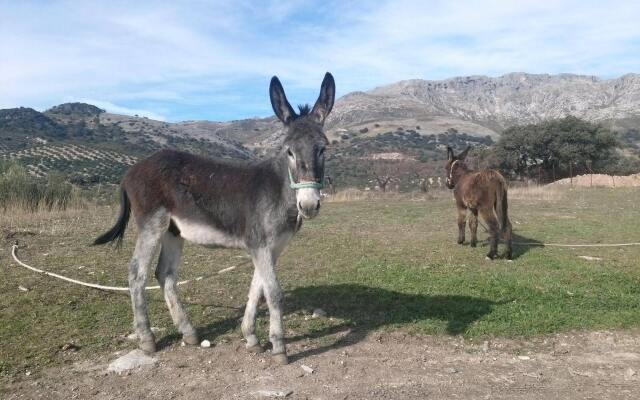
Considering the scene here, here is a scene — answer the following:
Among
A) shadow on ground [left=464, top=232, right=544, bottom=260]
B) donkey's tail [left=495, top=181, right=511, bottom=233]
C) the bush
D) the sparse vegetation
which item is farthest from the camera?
the sparse vegetation

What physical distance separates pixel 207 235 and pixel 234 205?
47 centimetres

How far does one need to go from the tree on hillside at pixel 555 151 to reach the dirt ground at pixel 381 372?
39.7 metres

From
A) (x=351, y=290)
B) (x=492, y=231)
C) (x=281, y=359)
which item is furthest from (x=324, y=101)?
(x=492, y=231)

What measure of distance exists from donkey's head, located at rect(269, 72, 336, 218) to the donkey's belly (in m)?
0.98

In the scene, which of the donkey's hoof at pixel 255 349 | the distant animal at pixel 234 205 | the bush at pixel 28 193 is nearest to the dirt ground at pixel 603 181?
the bush at pixel 28 193

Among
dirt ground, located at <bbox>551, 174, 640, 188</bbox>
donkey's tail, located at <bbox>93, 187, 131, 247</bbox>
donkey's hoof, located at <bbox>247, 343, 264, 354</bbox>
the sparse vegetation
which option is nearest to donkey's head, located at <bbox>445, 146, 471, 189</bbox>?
donkey's hoof, located at <bbox>247, 343, 264, 354</bbox>

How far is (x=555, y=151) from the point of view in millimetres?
42344

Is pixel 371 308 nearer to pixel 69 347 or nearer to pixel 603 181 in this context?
pixel 69 347

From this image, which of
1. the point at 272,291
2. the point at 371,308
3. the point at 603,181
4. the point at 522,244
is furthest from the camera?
the point at 603,181

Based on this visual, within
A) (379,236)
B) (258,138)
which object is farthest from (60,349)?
(258,138)

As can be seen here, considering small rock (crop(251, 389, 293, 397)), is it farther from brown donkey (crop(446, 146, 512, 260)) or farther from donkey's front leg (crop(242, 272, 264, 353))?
brown donkey (crop(446, 146, 512, 260))

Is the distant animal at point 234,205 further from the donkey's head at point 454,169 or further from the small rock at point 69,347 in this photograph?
the donkey's head at point 454,169

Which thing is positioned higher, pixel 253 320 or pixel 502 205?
pixel 502 205

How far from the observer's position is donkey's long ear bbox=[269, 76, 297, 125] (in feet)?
16.9
